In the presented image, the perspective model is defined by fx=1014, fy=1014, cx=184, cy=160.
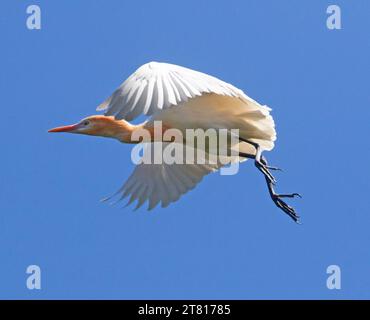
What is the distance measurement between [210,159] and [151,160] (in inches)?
31.6

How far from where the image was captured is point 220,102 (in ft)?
39.4

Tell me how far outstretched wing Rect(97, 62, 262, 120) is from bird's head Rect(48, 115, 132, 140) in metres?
1.63

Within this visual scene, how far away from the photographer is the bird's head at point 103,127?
486 inches

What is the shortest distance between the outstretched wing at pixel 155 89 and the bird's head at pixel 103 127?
1.63 m

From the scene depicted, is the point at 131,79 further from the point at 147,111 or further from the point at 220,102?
the point at 220,102

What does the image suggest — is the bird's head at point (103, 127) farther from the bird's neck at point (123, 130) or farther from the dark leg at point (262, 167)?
the dark leg at point (262, 167)

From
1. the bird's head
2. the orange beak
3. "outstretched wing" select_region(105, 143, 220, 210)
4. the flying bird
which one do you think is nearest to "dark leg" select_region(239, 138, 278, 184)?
the flying bird

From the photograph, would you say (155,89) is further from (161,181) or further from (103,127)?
(161,181)

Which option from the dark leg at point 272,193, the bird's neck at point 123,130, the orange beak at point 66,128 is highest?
the orange beak at point 66,128

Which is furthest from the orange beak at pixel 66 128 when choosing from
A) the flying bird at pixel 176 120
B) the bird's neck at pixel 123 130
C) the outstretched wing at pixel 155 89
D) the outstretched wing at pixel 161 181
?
the outstretched wing at pixel 155 89

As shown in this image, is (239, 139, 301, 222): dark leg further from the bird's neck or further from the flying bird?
the bird's neck

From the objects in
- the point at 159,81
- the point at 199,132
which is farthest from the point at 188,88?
the point at 199,132

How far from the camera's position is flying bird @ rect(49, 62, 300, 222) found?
10039 mm

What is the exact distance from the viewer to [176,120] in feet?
39.3
